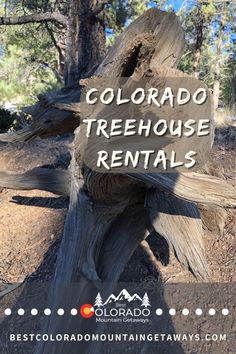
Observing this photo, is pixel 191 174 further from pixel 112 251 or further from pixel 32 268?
pixel 32 268

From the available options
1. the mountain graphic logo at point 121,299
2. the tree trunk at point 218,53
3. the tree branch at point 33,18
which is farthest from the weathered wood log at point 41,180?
the tree trunk at point 218,53

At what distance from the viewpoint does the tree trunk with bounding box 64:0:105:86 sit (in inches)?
232

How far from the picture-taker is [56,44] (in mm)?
10305

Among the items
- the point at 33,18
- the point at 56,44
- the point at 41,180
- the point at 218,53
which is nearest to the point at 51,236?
the point at 41,180

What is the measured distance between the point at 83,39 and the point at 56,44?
4.54m

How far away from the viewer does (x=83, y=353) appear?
2.20 meters

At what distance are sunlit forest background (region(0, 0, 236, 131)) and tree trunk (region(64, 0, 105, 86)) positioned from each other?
4.76 ft

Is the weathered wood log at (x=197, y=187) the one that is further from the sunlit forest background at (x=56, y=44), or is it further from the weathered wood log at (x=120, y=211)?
the sunlit forest background at (x=56, y=44)

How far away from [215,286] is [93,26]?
4.36 m

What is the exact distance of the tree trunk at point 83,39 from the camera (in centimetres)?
590

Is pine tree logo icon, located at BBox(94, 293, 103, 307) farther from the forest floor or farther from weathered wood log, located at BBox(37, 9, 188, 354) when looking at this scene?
the forest floor

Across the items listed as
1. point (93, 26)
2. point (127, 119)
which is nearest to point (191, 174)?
point (127, 119)

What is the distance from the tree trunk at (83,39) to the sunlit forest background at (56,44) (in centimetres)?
145

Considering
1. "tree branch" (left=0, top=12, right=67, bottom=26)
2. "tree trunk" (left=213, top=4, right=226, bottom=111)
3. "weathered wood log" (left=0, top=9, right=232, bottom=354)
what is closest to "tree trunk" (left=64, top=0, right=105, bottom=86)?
"tree branch" (left=0, top=12, right=67, bottom=26)
